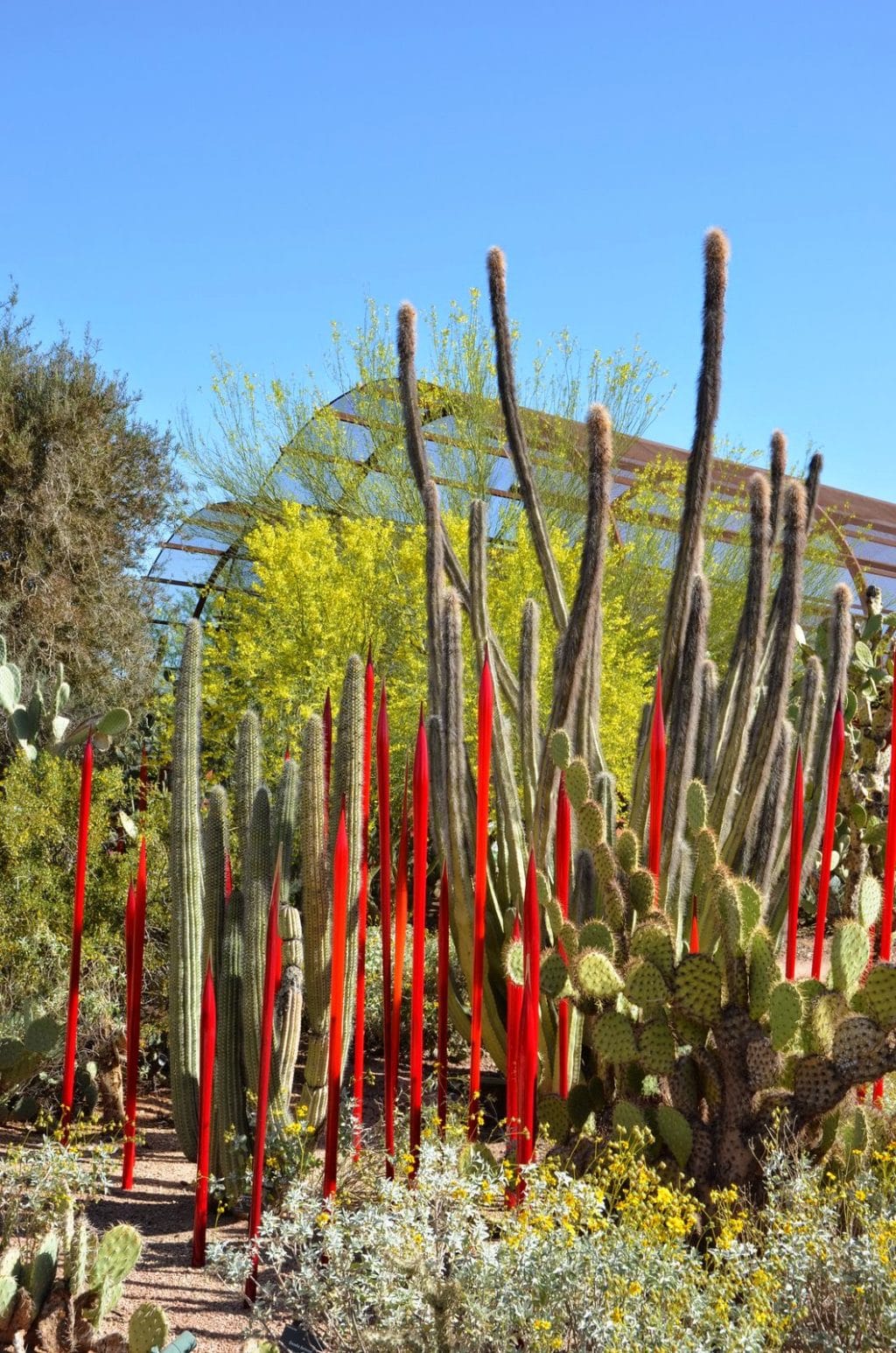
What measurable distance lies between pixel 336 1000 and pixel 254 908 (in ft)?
1.86

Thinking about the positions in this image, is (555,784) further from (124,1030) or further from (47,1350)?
(124,1030)

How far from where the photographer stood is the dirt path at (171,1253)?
2.87 metres

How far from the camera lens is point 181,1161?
13.9 feet

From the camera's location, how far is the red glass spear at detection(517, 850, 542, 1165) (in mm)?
2914

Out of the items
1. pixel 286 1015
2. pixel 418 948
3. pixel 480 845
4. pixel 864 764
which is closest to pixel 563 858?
pixel 480 845

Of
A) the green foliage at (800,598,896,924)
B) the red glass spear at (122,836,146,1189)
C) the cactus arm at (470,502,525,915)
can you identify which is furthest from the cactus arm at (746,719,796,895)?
the green foliage at (800,598,896,924)

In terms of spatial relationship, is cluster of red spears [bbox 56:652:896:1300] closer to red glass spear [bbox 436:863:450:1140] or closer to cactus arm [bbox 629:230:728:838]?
red glass spear [bbox 436:863:450:1140]

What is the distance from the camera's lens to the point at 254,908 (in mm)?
3439

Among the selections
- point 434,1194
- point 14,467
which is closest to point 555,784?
point 434,1194

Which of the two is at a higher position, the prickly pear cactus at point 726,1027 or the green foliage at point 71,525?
the green foliage at point 71,525

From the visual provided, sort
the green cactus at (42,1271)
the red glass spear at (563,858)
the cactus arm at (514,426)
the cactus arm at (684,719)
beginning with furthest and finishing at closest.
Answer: the cactus arm at (514,426)
the cactus arm at (684,719)
the red glass spear at (563,858)
the green cactus at (42,1271)

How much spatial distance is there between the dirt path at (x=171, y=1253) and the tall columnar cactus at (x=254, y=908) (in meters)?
0.16

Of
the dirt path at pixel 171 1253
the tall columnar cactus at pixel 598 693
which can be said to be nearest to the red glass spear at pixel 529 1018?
the tall columnar cactus at pixel 598 693

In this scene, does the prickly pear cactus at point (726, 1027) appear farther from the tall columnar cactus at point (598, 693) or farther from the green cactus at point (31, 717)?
the green cactus at point (31, 717)
